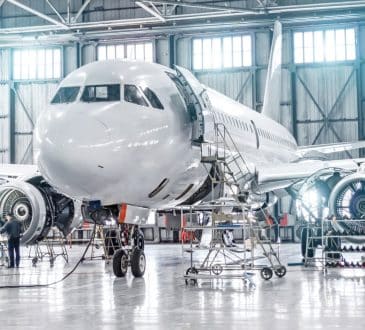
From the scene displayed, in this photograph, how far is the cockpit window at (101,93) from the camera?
37.4ft

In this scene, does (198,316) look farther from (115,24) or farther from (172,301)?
(115,24)

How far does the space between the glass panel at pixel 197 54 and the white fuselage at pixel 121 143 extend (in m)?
20.6

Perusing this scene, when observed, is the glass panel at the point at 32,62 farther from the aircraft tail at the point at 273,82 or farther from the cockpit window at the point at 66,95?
the cockpit window at the point at 66,95

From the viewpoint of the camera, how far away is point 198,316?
7559 millimetres

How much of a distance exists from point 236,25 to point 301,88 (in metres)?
4.24

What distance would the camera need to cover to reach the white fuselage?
418 inches

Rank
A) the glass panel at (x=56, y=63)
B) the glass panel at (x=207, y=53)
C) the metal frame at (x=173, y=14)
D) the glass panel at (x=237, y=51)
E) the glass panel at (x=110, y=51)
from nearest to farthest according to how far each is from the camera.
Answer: the metal frame at (x=173, y=14)
the glass panel at (x=237, y=51)
the glass panel at (x=207, y=53)
the glass panel at (x=110, y=51)
the glass panel at (x=56, y=63)

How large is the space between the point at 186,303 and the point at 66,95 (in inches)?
181

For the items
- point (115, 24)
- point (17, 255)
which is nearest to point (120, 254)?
point (17, 255)

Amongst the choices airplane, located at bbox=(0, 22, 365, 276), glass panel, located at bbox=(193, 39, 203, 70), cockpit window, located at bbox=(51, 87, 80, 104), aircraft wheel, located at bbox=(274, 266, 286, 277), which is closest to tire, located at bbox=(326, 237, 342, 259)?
airplane, located at bbox=(0, 22, 365, 276)

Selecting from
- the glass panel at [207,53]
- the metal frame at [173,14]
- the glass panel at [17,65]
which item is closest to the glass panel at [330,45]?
the metal frame at [173,14]

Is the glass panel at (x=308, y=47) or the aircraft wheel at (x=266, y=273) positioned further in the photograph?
the glass panel at (x=308, y=47)

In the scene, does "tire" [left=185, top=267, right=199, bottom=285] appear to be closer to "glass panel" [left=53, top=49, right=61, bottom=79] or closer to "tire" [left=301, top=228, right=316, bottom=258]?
"tire" [left=301, top=228, right=316, bottom=258]

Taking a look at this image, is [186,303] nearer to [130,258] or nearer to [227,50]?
[130,258]
